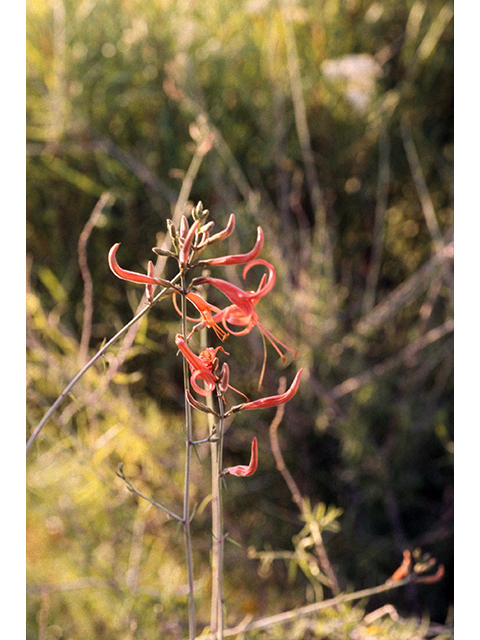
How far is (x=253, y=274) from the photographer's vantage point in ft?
2.42

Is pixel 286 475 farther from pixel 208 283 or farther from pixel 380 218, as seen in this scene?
pixel 380 218

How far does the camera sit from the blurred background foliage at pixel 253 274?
694mm

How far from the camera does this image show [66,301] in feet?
2.41

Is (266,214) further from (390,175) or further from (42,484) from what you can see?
(42,484)

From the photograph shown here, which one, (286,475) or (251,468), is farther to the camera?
(286,475)

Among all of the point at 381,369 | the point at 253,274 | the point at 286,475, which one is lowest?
the point at 286,475

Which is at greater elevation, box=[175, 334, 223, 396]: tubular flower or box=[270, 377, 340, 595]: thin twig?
box=[175, 334, 223, 396]: tubular flower

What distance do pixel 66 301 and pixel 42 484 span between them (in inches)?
9.8

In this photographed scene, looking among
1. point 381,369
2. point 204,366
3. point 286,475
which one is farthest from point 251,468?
point 381,369

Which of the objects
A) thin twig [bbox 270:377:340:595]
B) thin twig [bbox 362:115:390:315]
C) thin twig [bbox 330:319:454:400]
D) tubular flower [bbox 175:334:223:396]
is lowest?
thin twig [bbox 270:377:340:595]

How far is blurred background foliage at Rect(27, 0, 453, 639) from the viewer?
2.28ft

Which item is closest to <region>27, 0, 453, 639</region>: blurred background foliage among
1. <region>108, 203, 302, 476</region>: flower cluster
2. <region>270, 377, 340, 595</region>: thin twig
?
<region>270, 377, 340, 595</region>: thin twig

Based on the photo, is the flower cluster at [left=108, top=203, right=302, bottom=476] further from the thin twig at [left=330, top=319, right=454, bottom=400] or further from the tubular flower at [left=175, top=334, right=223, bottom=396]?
the thin twig at [left=330, top=319, right=454, bottom=400]

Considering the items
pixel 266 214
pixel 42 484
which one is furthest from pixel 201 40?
pixel 42 484
